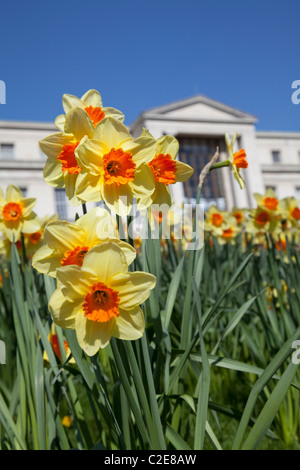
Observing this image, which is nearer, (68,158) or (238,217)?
(68,158)

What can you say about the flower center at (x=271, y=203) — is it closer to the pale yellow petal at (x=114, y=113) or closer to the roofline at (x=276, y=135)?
the pale yellow petal at (x=114, y=113)

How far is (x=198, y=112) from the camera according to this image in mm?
19984

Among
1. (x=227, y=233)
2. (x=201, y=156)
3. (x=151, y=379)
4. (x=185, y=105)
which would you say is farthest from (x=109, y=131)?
(x=201, y=156)

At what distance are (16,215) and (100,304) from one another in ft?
2.44

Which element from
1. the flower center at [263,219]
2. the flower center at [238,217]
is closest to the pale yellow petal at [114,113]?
the flower center at [263,219]

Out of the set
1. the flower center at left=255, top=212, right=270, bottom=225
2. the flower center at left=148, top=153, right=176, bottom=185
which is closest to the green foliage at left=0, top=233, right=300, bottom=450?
the flower center at left=148, top=153, right=176, bottom=185

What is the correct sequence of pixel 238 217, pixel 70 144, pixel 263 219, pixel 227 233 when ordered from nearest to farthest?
pixel 70 144 → pixel 263 219 → pixel 227 233 → pixel 238 217

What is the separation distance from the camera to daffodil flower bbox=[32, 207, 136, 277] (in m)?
0.52

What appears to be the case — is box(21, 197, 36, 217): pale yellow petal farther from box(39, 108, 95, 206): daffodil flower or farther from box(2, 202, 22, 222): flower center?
box(39, 108, 95, 206): daffodil flower

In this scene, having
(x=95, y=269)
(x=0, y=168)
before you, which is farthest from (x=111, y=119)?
(x=0, y=168)

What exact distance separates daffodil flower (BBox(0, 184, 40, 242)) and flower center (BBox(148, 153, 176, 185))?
0.64 meters

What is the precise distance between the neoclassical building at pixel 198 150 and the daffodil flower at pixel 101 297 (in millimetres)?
14937

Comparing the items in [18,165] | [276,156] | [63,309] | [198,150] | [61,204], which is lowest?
[63,309]

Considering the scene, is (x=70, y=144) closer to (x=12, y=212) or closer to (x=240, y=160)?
(x=240, y=160)
